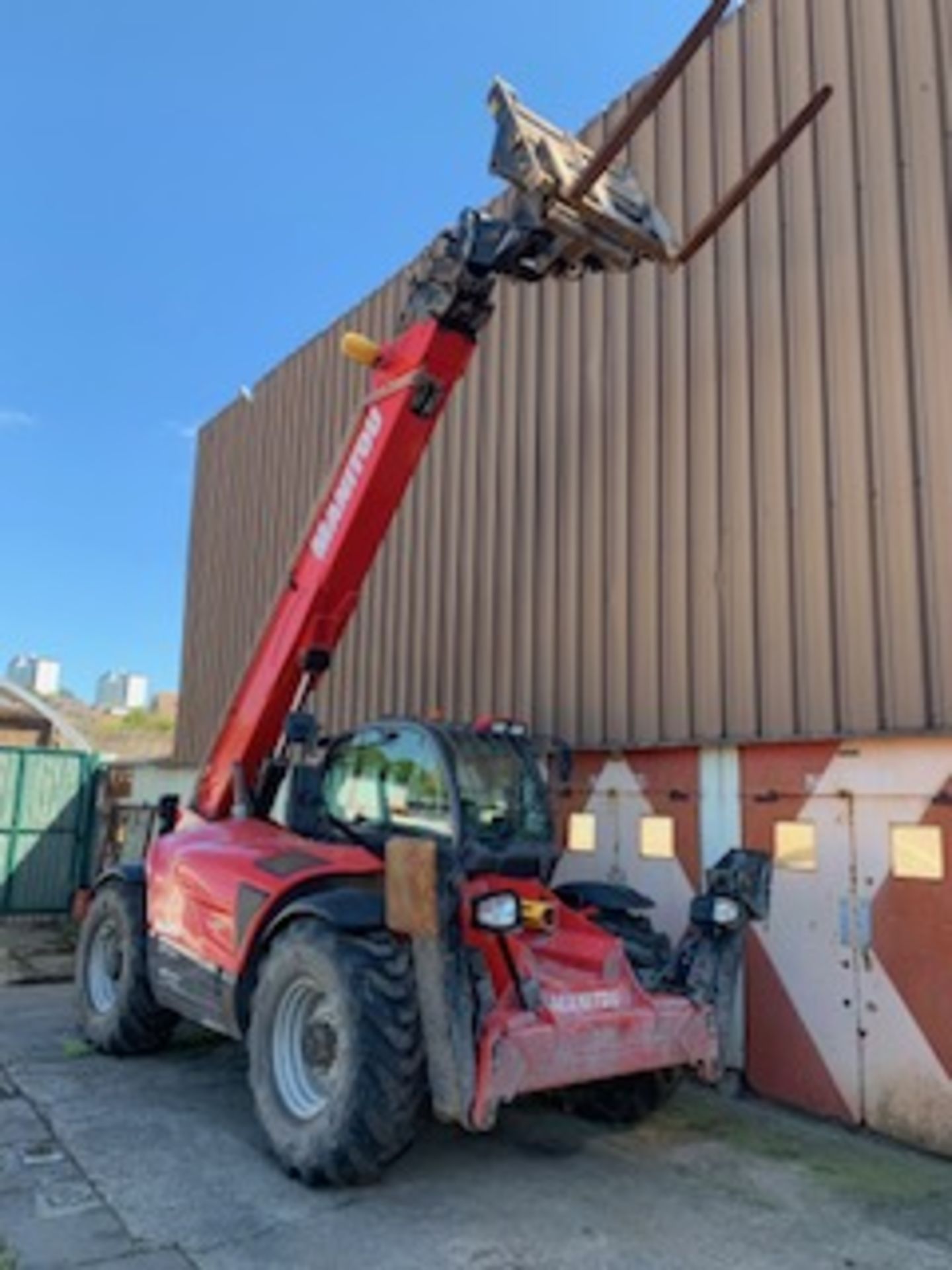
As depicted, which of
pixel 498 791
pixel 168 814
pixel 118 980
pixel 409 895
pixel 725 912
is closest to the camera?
pixel 409 895

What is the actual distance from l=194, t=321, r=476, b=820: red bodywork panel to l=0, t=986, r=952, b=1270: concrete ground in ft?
7.31

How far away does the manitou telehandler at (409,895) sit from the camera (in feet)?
14.2

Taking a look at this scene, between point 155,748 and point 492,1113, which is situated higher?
point 155,748

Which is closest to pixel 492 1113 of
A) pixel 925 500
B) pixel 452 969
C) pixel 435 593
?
pixel 452 969

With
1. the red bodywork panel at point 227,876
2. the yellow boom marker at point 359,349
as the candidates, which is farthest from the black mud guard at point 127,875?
the yellow boom marker at point 359,349

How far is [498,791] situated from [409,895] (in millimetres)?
1257

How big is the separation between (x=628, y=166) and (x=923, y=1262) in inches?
298

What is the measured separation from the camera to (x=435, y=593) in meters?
9.98

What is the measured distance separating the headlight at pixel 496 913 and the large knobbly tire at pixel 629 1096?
56.7 inches

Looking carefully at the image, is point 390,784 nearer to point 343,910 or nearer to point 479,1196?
point 343,910

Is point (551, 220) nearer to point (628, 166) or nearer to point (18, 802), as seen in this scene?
point (628, 166)

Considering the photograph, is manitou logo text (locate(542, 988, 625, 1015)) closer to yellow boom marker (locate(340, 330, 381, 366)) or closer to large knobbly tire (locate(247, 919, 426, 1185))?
large knobbly tire (locate(247, 919, 426, 1185))

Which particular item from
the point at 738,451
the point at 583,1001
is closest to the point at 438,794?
the point at 583,1001

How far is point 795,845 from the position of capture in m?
6.14
